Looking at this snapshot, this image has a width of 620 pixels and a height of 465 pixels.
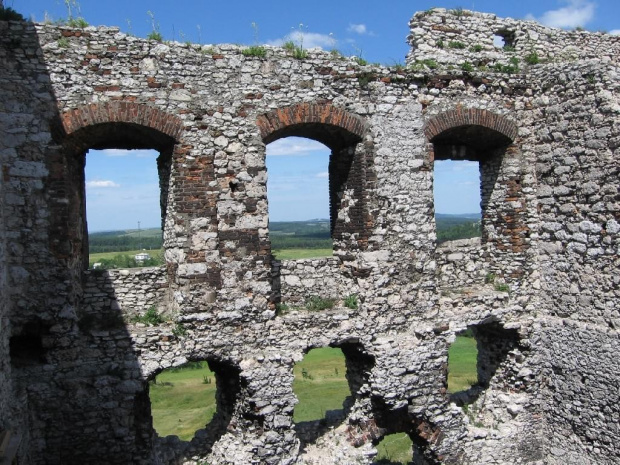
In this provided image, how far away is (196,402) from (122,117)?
32.4 feet

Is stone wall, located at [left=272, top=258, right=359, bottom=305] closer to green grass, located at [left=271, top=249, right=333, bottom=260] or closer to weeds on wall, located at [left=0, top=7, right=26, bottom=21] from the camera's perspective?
green grass, located at [left=271, top=249, right=333, bottom=260]

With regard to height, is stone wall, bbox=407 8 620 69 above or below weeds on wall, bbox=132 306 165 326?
above

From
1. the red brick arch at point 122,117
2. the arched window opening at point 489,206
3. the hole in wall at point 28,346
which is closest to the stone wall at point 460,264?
the arched window opening at point 489,206

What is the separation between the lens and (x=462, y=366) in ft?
57.5

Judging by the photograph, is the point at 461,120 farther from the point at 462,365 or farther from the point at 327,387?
the point at 462,365

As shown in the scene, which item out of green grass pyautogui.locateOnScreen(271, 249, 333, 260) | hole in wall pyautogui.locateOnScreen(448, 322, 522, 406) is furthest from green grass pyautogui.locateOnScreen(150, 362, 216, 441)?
hole in wall pyautogui.locateOnScreen(448, 322, 522, 406)

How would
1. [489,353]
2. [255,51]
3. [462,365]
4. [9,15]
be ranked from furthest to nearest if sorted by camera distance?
[462,365] → [489,353] → [255,51] → [9,15]

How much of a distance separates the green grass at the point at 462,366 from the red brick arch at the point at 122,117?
937cm

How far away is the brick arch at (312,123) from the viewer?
778cm

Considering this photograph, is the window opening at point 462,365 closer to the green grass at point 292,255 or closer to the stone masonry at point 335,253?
the stone masonry at point 335,253

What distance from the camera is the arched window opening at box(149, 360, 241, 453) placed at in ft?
26.9

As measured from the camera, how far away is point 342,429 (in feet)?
28.3

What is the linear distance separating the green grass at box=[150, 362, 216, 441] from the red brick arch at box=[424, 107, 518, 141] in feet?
26.2

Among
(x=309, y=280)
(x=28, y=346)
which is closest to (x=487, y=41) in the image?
(x=309, y=280)
